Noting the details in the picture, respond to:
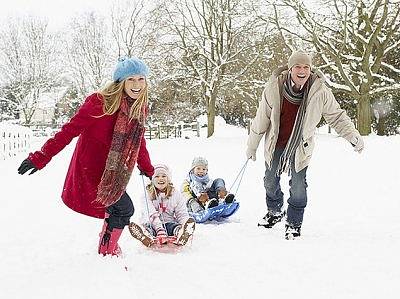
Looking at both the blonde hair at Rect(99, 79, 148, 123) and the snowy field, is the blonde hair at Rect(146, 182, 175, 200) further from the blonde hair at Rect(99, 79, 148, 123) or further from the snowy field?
the blonde hair at Rect(99, 79, 148, 123)

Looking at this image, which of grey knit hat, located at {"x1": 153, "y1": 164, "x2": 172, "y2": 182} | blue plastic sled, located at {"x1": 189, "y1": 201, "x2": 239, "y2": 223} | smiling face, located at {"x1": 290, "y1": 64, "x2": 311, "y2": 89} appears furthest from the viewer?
blue plastic sled, located at {"x1": 189, "y1": 201, "x2": 239, "y2": 223}

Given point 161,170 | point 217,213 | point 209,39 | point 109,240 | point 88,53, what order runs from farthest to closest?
point 88,53, point 209,39, point 217,213, point 161,170, point 109,240

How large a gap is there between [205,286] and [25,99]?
144 feet

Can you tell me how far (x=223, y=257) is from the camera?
4082 millimetres

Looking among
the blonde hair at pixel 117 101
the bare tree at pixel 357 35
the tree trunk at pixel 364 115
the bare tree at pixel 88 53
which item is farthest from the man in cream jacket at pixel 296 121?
the bare tree at pixel 88 53

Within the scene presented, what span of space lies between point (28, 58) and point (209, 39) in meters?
22.7

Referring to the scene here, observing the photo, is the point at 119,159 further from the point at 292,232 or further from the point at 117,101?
the point at 292,232

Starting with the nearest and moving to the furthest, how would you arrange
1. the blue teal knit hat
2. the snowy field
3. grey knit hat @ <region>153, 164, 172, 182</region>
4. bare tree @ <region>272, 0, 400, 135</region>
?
1. the snowy field
2. the blue teal knit hat
3. grey knit hat @ <region>153, 164, 172, 182</region>
4. bare tree @ <region>272, 0, 400, 135</region>

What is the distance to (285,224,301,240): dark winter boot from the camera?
15.7 ft

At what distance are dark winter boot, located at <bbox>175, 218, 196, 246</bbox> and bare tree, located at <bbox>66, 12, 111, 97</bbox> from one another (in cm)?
3538

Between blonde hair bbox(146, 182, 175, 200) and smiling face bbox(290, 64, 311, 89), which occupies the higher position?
smiling face bbox(290, 64, 311, 89)

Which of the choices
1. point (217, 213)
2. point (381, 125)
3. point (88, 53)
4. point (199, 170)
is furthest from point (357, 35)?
point (88, 53)

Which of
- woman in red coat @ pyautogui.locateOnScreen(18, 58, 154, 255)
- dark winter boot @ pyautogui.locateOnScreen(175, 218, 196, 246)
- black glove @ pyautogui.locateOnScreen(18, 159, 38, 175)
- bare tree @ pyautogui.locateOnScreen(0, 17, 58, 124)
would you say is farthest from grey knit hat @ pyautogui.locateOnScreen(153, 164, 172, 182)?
bare tree @ pyautogui.locateOnScreen(0, 17, 58, 124)

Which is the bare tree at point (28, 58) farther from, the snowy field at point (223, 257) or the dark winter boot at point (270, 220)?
the dark winter boot at point (270, 220)
